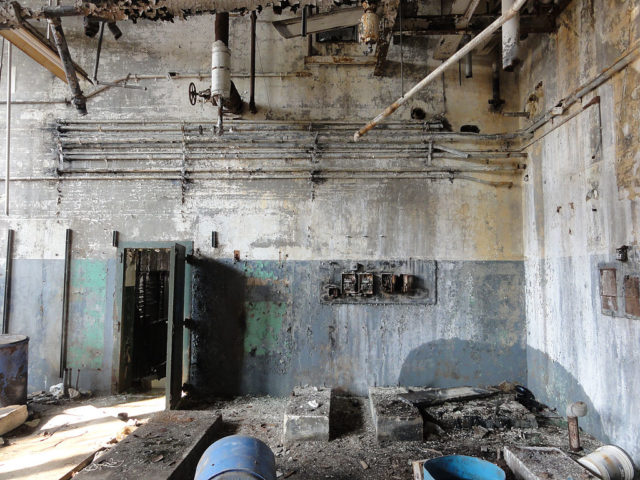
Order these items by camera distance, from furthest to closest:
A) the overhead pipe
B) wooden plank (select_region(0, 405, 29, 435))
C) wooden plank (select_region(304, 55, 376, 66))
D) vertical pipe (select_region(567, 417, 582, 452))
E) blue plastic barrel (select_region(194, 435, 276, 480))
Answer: wooden plank (select_region(304, 55, 376, 66)) → the overhead pipe → wooden plank (select_region(0, 405, 29, 435)) → vertical pipe (select_region(567, 417, 582, 452)) → blue plastic barrel (select_region(194, 435, 276, 480))

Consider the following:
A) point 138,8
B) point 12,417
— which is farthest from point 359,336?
point 138,8

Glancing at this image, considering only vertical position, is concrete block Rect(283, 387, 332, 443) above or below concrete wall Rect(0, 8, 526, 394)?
below

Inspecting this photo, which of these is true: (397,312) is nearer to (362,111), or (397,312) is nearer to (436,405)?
(436,405)

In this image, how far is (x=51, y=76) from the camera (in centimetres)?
460

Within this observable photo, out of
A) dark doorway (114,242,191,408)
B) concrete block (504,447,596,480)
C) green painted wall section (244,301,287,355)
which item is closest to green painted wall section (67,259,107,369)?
dark doorway (114,242,191,408)

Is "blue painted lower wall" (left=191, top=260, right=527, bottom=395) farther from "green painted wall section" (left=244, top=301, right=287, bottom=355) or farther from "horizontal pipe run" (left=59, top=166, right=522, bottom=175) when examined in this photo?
"horizontal pipe run" (left=59, top=166, right=522, bottom=175)

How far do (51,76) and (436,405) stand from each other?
18.5 feet

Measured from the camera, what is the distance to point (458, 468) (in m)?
2.31

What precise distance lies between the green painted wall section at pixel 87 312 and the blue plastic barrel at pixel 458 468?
374cm

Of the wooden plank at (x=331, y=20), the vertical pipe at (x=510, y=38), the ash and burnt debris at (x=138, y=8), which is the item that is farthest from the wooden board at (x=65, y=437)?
the vertical pipe at (x=510, y=38)

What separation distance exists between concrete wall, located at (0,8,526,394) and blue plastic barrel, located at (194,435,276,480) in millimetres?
1994

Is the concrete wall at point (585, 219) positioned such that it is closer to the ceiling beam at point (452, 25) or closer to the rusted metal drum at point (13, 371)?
the ceiling beam at point (452, 25)

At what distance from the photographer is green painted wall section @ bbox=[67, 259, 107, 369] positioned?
→ 4.34 metres

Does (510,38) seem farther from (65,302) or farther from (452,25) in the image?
(65,302)
